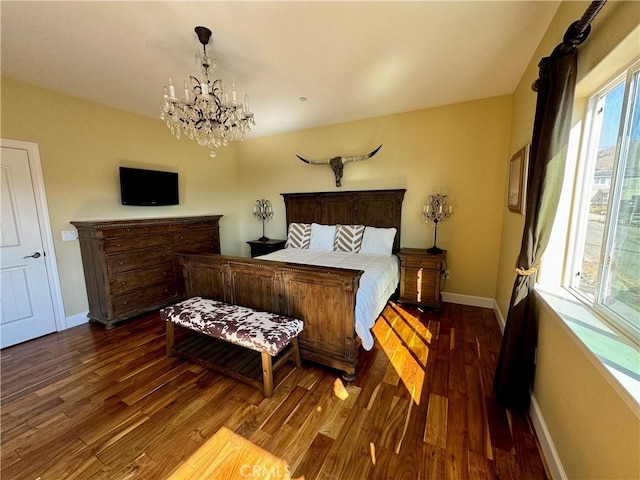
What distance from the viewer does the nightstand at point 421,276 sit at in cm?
311

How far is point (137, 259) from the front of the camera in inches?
122

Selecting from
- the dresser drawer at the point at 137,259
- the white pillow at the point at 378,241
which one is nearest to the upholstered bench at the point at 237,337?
the dresser drawer at the point at 137,259

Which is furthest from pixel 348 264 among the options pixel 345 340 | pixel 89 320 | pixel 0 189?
pixel 0 189

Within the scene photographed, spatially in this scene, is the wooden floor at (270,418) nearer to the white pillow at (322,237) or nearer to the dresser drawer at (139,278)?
the dresser drawer at (139,278)

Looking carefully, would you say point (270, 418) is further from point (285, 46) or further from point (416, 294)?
point (285, 46)

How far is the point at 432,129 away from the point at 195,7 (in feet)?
9.43

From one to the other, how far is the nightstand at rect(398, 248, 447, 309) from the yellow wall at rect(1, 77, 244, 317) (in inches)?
139

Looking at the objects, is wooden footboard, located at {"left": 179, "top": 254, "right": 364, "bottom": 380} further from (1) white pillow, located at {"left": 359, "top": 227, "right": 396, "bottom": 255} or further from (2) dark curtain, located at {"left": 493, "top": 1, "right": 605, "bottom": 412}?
(1) white pillow, located at {"left": 359, "top": 227, "right": 396, "bottom": 255}

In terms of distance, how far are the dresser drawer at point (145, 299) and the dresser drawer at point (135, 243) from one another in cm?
54

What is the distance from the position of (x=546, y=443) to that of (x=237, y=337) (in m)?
1.96

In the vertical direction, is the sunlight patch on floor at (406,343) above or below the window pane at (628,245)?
below

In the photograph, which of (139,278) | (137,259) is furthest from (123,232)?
(139,278)

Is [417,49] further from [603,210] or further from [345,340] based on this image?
[345,340]

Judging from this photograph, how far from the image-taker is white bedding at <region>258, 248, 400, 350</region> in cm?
208
